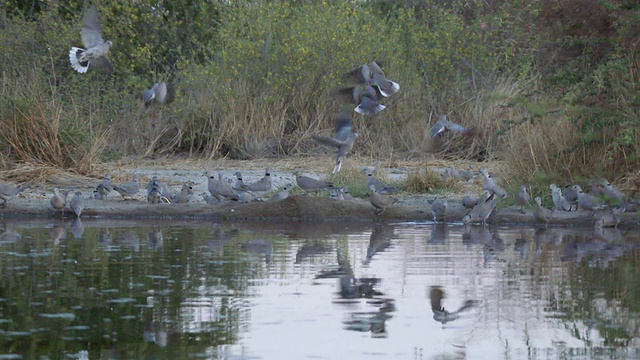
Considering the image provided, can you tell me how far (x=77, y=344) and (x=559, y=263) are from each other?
456 centimetres

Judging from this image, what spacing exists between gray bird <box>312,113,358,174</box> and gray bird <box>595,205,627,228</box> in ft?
15.5

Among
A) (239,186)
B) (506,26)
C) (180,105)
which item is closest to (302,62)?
(180,105)

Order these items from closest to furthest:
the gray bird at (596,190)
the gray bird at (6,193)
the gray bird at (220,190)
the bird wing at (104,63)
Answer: the gray bird at (596,190) → the gray bird at (6,193) → the gray bird at (220,190) → the bird wing at (104,63)

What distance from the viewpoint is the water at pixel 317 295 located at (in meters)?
6.02

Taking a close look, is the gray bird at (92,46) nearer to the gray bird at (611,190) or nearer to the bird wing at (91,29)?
the bird wing at (91,29)

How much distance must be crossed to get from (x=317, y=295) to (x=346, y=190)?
6832 mm

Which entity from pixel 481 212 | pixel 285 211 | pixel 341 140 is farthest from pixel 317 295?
pixel 341 140

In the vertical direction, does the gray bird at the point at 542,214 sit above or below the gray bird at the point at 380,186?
below

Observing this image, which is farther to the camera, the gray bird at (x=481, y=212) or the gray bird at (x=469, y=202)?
the gray bird at (x=469, y=202)

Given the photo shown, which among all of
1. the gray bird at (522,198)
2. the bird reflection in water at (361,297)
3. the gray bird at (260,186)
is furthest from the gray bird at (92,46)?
the bird reflection in water at (361,297)

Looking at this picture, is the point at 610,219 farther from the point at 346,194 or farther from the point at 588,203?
the point at 346,194

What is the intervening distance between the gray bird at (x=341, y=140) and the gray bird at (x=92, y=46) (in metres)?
3.65

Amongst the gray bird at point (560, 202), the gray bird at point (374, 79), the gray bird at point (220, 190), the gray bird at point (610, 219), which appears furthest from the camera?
the gray bird at point (374, 79)

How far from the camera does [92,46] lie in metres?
17.7
